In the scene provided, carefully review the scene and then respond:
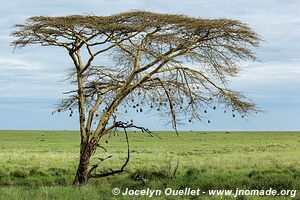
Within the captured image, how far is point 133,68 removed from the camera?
19328mm

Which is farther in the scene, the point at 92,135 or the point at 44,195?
Result: the point at 92,135

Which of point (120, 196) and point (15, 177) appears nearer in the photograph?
point (120, 196)

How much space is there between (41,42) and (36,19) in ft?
3.03

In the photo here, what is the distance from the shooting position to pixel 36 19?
719 inches

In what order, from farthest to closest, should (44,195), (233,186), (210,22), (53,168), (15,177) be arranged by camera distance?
(53,168)
(15,177)
(210,22)
(233,186)
(44,195)

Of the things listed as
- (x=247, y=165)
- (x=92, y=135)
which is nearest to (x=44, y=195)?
(x=92, y=135)

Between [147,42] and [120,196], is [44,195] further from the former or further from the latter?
[147,42]

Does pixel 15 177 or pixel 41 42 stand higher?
pixel 41 42

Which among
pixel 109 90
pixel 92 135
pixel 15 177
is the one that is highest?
pixel 109 90

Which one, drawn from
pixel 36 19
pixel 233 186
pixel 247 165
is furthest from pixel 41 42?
pixel 247 165

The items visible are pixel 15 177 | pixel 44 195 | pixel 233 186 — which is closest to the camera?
pixel 44 195

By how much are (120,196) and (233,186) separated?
4.17m

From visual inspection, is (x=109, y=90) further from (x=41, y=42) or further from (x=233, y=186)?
(x=233, y=186)

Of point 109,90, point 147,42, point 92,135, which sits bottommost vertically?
point 92,135
